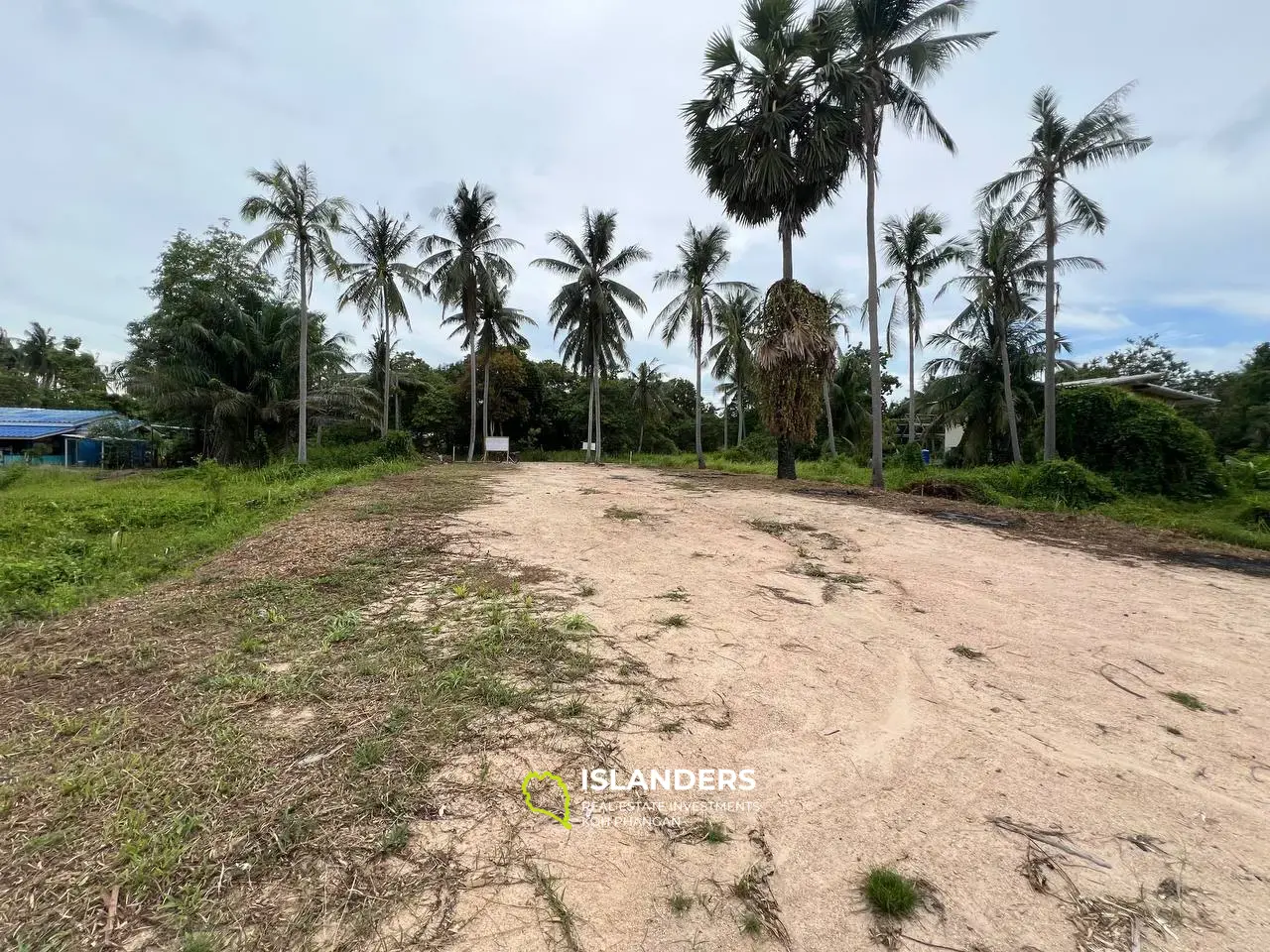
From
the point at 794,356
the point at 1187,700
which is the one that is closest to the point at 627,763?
the point at 1187,700

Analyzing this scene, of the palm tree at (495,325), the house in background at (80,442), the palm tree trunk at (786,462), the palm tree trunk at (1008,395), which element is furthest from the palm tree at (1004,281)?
the house in background at (80,442)

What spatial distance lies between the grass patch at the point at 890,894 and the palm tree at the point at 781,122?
46.7ft

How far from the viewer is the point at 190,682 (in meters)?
2.90

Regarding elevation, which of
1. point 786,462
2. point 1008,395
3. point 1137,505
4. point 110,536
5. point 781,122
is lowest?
point 110,536

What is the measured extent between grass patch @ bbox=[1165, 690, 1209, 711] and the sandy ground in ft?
0.17

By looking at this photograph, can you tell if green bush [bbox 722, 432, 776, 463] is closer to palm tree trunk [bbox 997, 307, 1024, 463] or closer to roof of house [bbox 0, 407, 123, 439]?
palm tree trunk [bbox 997, 307, 1024, 463]

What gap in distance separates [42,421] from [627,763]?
4241 cm

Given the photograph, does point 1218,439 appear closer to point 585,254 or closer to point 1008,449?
point 1008,449

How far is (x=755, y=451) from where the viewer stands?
2764 cm

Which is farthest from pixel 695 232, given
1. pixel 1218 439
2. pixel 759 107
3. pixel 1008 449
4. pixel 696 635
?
pixel 1218 439

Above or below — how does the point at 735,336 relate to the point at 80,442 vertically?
above

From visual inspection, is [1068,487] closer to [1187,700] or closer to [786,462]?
[786,462]

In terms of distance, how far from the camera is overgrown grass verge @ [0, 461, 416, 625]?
4570mm

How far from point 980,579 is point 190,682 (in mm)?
6403
